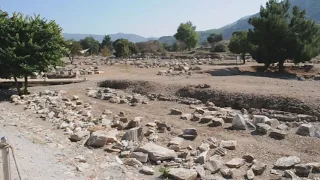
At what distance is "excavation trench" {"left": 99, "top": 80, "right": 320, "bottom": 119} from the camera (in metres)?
13.5

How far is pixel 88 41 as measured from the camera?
257ft

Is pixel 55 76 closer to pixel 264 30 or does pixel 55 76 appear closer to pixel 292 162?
pixel 264 30

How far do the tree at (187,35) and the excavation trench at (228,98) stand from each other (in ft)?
170

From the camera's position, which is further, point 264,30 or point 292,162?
point 264,30

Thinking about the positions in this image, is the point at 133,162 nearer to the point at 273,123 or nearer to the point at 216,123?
the point at 216,123

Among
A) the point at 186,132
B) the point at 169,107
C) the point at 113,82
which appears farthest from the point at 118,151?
the point at 113,82

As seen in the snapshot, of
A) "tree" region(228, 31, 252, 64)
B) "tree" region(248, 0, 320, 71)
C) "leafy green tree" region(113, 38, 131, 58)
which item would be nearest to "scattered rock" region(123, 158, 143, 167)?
"tree" region(248, 0, 320, 71)

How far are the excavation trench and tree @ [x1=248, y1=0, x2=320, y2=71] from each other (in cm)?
1127

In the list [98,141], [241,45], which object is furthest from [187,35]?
[98,141]

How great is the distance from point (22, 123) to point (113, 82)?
382 inches

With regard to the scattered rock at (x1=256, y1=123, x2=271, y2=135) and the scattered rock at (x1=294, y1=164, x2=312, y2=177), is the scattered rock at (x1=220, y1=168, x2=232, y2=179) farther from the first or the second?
the scattered rock at (x1=256, y1=123, x2=271, y2=135)

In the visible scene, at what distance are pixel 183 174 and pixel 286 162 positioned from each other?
2.69 meters

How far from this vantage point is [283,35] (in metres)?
25.7

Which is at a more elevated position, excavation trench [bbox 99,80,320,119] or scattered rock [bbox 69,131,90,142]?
excavation trench [bbox 99,80,320,119]
